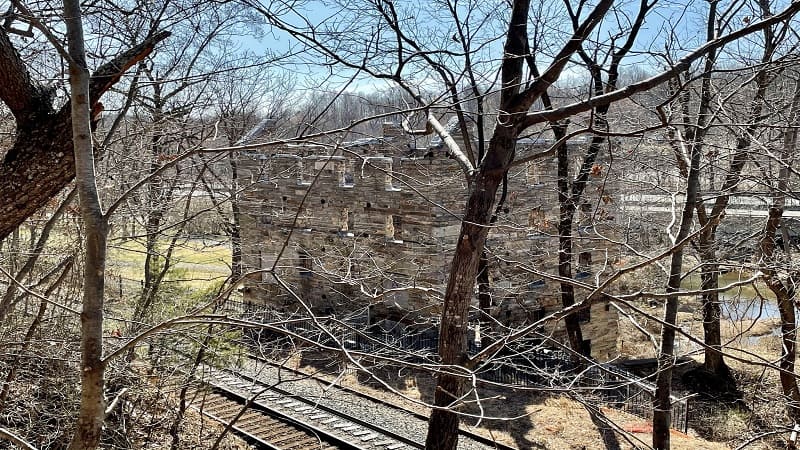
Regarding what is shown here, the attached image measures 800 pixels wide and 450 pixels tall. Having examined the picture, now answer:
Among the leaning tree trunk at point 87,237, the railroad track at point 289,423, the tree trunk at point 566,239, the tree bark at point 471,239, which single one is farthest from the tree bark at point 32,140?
the tree trunk at point 566,239

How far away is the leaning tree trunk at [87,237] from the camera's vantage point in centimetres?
289

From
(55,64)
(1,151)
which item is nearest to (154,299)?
(1,151)

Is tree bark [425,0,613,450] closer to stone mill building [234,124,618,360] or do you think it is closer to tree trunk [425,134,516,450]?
tree trunk [425,134,516,450]

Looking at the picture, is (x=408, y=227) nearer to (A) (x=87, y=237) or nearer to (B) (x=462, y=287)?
(B) (x=462, y=287)

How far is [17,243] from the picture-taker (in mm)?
7707

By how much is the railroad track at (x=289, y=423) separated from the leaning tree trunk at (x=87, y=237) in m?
6.17

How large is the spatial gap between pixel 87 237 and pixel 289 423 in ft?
26.7

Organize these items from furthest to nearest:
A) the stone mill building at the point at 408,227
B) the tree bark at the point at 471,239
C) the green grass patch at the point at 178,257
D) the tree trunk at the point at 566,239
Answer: the stone mill building at the point at 408,227 → the tree trunk at the point at 566,239 → the green grass patch at the point at 178,257 → the tree bark at the point at 471,239

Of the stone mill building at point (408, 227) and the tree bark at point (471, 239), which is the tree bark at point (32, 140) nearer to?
the tree bark at point (471, 239)

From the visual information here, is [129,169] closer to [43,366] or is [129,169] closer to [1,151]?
[1,151]

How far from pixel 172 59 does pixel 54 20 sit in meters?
5.33

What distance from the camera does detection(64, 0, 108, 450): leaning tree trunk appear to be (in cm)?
289

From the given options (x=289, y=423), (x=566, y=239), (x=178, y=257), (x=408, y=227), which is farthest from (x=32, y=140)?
(x=408, y=227)

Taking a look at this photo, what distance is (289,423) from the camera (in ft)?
34.3
